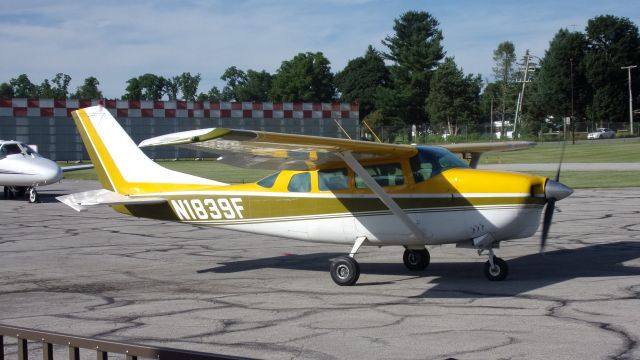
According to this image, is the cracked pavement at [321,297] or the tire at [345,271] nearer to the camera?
the cracked pavement at [321,297]

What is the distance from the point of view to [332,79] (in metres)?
118

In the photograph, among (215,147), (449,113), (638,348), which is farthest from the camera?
(449,113)

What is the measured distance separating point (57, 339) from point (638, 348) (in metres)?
5.00

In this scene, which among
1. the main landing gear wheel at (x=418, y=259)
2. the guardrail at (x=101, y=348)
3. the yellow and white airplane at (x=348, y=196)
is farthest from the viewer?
the main landing gear wheel at (x=418, y=259)

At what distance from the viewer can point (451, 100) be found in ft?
318

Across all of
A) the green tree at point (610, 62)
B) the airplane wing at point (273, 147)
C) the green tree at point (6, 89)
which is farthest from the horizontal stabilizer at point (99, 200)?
the green tree at point (6, 89)

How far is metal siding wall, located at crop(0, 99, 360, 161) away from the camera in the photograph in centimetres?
5344

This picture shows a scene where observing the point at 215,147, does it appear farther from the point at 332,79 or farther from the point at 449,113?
the point at 332,79

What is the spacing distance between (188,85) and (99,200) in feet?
475

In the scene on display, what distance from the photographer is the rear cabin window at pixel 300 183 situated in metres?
11.5

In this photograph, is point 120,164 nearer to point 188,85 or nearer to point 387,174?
point 387,174

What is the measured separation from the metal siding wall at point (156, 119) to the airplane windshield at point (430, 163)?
41450 mm

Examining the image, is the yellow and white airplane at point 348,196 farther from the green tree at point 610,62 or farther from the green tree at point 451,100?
the green tree at point 610,62

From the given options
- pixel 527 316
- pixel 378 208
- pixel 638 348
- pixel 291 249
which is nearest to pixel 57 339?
pixel 638 348
